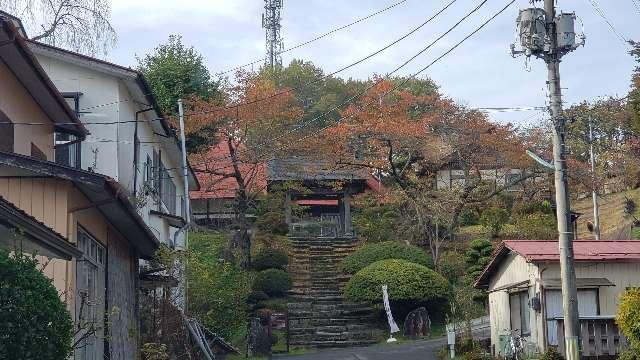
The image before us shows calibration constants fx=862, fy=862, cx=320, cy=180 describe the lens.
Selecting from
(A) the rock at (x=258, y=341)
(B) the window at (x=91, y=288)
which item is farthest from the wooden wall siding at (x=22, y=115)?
(A) the rock at (x=258, y=341)

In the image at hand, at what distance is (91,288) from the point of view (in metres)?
12.3

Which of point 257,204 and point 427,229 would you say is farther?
point 257,204

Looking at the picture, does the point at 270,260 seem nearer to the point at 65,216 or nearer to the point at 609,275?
the point at 609,275

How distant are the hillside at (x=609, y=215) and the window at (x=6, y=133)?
31185mm

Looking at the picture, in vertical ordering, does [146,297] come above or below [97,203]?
below

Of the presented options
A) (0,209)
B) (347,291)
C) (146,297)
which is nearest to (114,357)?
(146,297)

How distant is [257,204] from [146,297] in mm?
21613

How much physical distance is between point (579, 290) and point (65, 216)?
14296 mm

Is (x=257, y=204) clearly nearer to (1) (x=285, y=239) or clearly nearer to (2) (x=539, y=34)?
(1) (x=285, y=239)

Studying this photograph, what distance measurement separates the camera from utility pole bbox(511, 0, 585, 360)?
46.0 feet

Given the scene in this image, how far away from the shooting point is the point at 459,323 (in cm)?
2548

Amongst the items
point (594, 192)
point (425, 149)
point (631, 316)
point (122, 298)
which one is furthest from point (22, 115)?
point (594, 192)

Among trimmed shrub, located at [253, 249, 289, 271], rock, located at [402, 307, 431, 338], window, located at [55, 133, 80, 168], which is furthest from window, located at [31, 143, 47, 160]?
trimmed shrub, located at [253, 249, 289, 271]

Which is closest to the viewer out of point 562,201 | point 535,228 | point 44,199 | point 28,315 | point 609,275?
point 28,315
